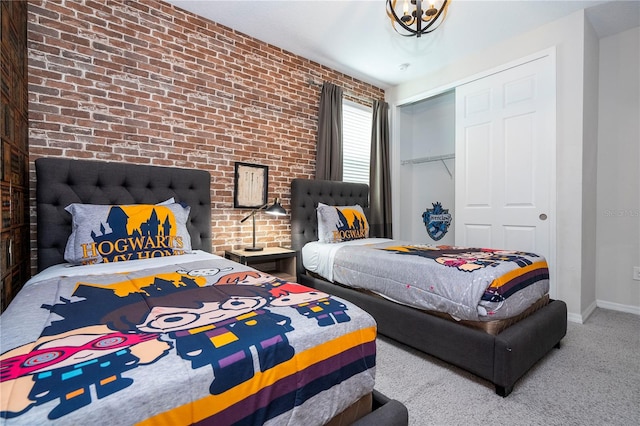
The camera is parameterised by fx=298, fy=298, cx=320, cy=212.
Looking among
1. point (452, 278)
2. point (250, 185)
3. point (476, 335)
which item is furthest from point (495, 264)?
point (250, 185)

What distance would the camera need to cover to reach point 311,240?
340cm

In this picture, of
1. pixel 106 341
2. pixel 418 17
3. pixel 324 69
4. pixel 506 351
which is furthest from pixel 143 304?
pixel 324 69

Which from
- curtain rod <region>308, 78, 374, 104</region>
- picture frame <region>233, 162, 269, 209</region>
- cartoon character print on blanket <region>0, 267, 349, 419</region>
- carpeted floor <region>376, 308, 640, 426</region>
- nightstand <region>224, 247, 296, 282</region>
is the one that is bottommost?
carpeted floor <region>376, 308, 640, 426</region>

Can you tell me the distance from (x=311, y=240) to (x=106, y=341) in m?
2.64

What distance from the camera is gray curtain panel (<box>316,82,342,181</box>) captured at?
3662mm

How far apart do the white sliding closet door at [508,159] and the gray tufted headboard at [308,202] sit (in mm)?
1522

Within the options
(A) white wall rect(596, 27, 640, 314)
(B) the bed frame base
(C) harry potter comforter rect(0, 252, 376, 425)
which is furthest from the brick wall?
(A) white wall rect(596, 27, 640, 314)

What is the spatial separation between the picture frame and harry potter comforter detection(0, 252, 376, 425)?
71.1 inches

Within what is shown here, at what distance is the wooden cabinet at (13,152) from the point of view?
5.24 feet

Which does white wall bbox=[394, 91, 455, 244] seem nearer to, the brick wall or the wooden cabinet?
the brick wall

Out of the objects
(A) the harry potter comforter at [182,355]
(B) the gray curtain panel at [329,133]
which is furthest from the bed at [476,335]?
(B) the gray curtain panel at [329,133]

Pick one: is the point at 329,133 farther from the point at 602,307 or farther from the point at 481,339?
the point at 602,307

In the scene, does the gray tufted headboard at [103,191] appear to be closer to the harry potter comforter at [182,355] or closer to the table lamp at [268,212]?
the table lamp at [268,212]

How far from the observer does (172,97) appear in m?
2.68
